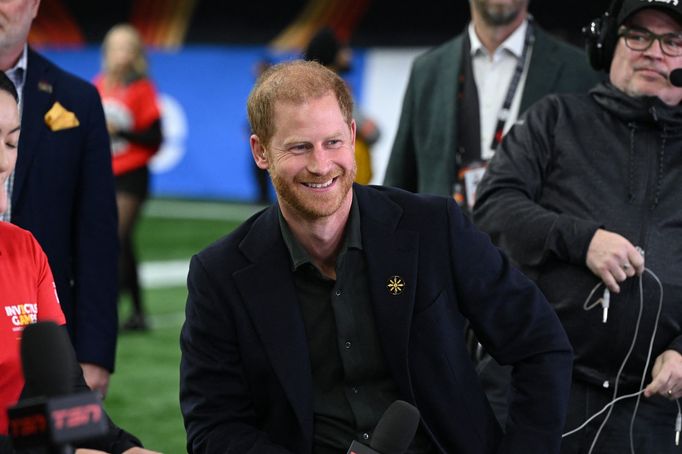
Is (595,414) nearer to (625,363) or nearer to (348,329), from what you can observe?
(625,363)

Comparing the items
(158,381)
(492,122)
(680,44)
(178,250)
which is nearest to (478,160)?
(492,122)

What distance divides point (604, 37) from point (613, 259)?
2.38ft

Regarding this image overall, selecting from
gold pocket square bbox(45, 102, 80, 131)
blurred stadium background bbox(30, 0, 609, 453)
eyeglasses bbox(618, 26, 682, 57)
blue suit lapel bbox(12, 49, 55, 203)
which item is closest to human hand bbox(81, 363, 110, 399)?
blue suit lapel bbox(12, 49, 55, 203)

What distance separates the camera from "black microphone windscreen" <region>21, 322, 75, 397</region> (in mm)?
1593

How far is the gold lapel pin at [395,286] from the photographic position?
Answer: 2.54 meters

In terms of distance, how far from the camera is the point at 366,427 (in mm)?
2521

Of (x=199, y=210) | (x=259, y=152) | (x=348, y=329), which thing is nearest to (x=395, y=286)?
(x=348, y=329)

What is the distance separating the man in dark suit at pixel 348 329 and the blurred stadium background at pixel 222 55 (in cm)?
995

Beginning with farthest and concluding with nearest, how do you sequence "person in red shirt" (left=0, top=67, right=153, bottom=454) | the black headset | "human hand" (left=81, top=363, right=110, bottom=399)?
"human hand" (left=81, top=363, right=110, bottom=399)
the black headset
"person in red shirt" (left=0, top=67, right=153, bottom=454)

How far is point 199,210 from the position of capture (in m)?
14.9

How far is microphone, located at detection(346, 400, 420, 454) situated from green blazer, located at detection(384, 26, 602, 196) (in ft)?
6.71

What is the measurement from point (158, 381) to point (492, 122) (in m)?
3.26

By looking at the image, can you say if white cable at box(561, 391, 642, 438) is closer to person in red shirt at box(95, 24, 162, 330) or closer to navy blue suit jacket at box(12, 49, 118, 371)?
navy blue suit jacket at box(12, 49, 118, 371)

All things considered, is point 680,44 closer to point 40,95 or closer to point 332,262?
point 332,262
